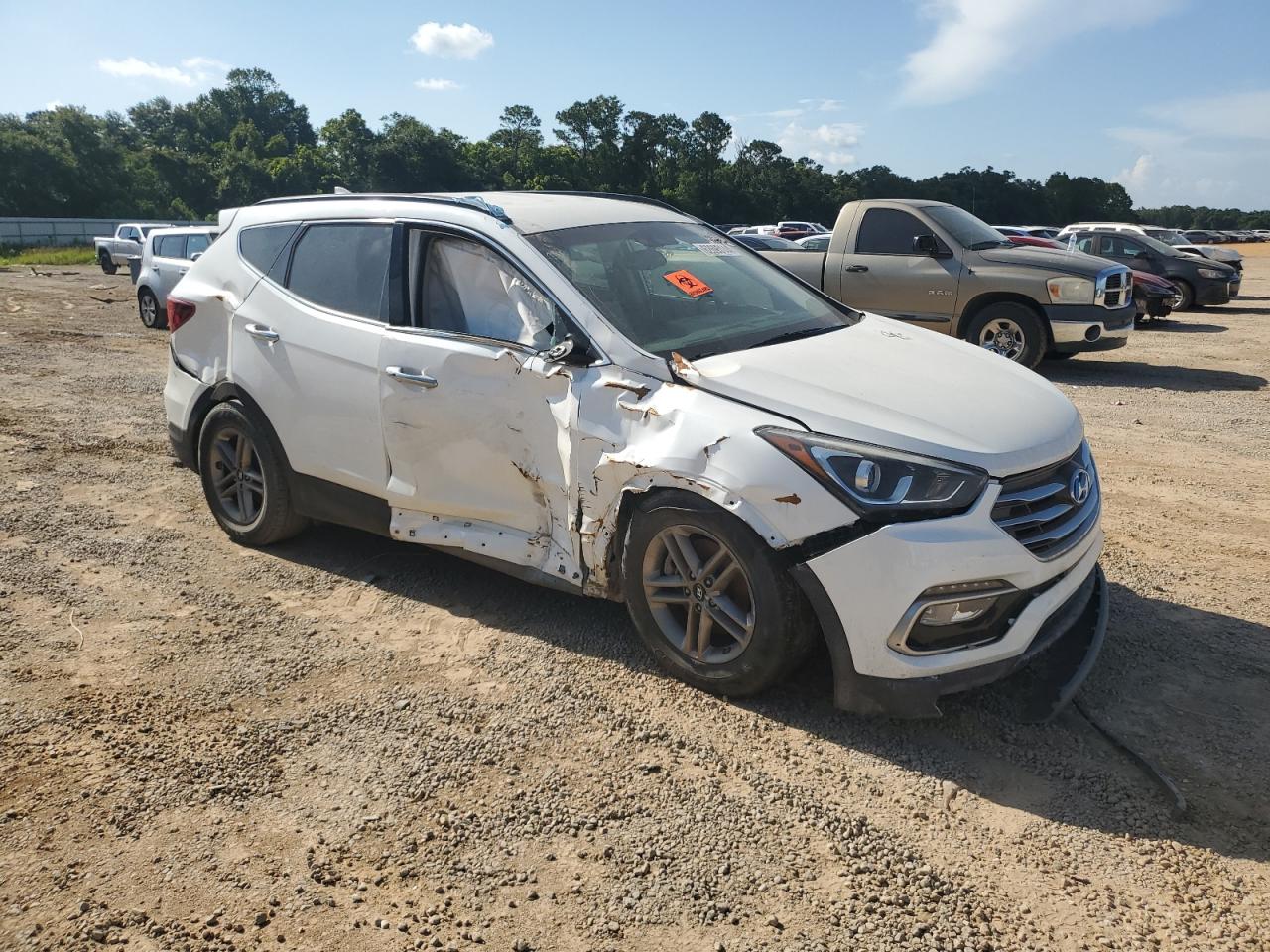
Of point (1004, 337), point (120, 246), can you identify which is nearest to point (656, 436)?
point (1004, 337)

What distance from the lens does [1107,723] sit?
11.2ft

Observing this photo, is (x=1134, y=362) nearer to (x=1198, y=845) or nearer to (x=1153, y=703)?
(x=1153, y=703)

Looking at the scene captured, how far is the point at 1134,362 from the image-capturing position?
38.7 ft

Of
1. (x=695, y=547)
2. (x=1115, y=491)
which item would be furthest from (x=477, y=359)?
(x=1115, y=491)

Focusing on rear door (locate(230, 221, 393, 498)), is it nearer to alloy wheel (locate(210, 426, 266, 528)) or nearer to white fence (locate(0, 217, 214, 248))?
alloy wheel (locate(210, 426, 266, 528))

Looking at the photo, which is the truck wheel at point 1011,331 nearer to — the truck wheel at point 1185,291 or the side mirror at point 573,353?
the side mirror at point 573,353

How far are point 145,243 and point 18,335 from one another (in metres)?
2.81

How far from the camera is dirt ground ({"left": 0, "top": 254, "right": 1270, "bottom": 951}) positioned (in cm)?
255

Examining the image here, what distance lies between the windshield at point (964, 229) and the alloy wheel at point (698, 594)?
8.59m

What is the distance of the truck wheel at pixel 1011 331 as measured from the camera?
10.5 m

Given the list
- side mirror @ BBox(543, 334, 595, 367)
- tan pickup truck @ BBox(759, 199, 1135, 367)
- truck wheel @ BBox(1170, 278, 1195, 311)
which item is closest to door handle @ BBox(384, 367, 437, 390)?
side mirror @ BBox(543, 334, 595, 367)

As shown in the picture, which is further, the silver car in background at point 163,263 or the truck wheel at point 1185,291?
the truck wheel at point 1185,291

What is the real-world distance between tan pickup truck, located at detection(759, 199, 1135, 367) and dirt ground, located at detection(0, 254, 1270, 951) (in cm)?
567

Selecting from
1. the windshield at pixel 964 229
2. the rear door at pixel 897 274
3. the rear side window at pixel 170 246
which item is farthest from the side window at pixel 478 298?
the rear side window at pixel 170 246
